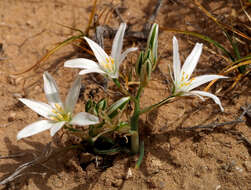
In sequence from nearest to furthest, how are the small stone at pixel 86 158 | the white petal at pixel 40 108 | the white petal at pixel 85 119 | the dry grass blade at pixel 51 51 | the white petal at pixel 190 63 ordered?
the white petal at pixel 85 119 → the white petal at pixel 40 108 → the white petal at pixel 190 63 → the small stone at pixel 86 158 → the dry grass blade at pixel 51 51

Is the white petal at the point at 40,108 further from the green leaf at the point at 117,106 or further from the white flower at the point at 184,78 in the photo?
the white flower at the point at 184,78

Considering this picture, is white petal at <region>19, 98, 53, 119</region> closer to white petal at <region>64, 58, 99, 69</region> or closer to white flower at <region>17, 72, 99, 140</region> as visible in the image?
white flower at <region>17, 72, 99, 140</region>

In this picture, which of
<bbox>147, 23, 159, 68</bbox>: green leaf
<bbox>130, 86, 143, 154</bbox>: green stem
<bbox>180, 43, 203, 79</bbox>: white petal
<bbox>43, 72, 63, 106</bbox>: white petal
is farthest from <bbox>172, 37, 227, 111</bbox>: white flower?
<bbox>43, 72, 63, 106</bbox>: white petal

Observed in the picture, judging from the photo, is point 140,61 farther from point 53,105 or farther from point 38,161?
point 38,161

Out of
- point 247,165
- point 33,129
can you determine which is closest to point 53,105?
point 33,129

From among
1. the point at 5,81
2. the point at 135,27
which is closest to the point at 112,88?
the point at 135,27

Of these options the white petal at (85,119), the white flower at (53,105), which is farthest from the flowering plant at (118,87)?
the white petal at (85,119)

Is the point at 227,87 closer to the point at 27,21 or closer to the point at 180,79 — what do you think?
the point at 180,79
